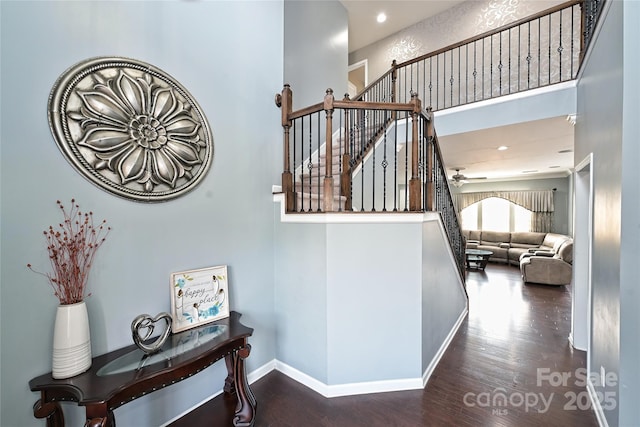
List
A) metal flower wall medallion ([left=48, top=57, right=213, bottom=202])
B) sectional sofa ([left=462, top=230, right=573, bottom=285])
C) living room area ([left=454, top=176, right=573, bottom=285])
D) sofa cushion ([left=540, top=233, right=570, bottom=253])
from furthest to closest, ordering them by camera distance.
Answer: living room area ([left=454, top=176, right=573, bottom=285]) < sofa cushion ([left=540, top=233, right=570, bottom=253]) < sectional sofa ([left=462, top=230, right=573, bottom=285]) < metal flower wall medallion ([left=48, top=57, right=213, bottom=202])

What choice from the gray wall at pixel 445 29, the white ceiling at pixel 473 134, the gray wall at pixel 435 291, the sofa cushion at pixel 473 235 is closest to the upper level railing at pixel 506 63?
the gray wall at pixel 445 29

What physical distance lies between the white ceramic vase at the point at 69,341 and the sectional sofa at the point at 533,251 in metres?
6.88

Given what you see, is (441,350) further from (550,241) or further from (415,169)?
(550,241)

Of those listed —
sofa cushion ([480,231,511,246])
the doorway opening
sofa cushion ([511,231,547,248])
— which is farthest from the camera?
sofa cushion ([480,231,511,246])

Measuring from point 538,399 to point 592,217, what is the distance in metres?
1.48

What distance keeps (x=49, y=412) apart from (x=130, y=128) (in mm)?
1491

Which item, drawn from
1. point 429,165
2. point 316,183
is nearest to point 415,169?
point 429,165

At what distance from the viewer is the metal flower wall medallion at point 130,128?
1.41 m

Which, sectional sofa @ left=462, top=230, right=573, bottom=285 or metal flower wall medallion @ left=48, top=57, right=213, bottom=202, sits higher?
metal flower wall medallion @ left=48, top=57, right=213, bottom=202

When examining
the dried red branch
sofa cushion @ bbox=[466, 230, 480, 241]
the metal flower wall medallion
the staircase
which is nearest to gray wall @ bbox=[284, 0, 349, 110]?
the staircase

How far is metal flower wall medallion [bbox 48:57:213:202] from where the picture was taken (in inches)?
55.3

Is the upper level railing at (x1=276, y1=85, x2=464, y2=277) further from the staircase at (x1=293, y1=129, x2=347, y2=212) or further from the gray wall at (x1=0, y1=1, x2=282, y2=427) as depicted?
the gray wall at (x1=0, y1=1, x2=282, y2=427)

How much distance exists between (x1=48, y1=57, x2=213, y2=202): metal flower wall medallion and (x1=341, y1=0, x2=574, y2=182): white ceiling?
3472 mm

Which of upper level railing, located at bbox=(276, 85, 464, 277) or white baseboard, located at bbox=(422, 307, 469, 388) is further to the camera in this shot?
white baseboard, located at bbox=(422, 307, 469, 388)
